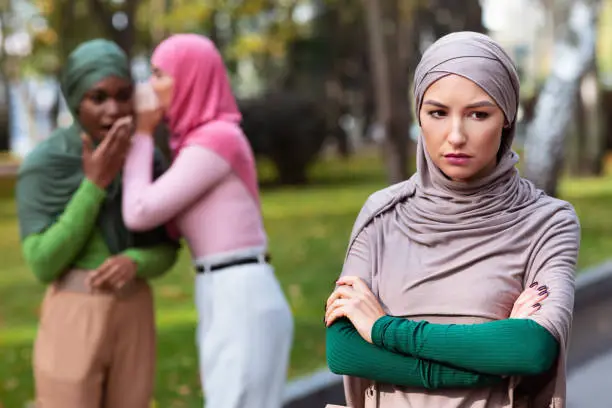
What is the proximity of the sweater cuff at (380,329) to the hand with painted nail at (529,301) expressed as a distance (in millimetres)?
313

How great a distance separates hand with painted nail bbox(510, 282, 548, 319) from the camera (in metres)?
2.41

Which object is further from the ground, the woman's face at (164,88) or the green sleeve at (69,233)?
the woman's face at (164,88)

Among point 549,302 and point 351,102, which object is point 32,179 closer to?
point 549,302

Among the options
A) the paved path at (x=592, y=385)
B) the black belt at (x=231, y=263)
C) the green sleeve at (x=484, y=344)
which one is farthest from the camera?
the paved path at (x=592, y=385)

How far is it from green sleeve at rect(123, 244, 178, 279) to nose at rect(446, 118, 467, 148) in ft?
5.98

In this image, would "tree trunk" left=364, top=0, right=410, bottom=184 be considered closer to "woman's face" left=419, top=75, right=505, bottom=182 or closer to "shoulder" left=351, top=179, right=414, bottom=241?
"shoulder" left=351, top=179, right=414, bottom=241

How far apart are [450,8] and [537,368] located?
7.90m

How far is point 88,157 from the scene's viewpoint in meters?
3.83

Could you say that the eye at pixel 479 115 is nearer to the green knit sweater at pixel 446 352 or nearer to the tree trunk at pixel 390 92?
the green knit sweater at pixel 446 352

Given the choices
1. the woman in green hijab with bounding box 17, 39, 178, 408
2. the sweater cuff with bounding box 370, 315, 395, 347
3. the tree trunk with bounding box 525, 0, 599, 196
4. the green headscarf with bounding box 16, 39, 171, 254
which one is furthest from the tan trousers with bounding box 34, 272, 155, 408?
the tree trunk with bounding box 525, 0, 599, 196

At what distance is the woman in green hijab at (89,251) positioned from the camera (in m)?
3.81

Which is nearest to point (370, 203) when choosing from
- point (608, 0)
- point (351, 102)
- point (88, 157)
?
point (88, 157)

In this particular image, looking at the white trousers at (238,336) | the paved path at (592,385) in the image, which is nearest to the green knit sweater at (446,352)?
the white trousers at (238,336)

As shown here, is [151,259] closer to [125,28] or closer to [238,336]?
[238,336]
